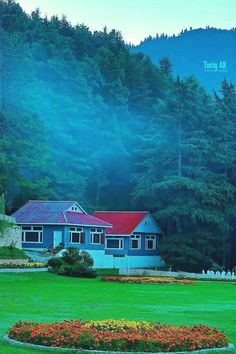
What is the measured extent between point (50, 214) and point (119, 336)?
A: 153 feet

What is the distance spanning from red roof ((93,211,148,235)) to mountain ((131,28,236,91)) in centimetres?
11921

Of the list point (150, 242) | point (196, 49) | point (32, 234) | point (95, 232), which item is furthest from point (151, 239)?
point (196, 49)

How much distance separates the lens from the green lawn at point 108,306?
2029 centimetres

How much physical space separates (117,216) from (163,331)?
53941 mm

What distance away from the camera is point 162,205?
66.9 m

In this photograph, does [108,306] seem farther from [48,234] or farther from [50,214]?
[50,214]

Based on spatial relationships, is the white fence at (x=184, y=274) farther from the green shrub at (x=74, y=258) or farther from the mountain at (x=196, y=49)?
the mountain at (x=196, y=49)

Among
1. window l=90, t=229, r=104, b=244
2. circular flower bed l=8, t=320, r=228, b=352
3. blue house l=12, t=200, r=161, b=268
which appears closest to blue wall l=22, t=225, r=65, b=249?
blue house l=12, t=200, r=161, b=268

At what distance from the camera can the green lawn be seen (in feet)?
66.6

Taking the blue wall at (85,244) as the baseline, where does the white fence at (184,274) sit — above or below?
below

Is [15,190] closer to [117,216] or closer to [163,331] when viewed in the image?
[117,216]

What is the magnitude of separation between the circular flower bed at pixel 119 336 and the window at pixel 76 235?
4475cm

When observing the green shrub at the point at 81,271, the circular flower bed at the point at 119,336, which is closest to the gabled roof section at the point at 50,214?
the green shrub at the point at 81,271

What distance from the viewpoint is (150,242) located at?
228 feet
